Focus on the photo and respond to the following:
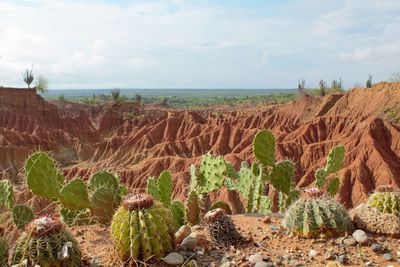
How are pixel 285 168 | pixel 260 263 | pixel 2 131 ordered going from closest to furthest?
1. pixel 260 263
2. pixel 285 168
3. pixel 2 131

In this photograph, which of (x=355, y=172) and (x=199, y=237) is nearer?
(x=199, y=237)

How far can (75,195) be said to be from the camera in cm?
698

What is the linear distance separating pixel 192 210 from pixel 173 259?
7.67ft

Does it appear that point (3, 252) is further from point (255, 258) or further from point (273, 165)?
point (273, 165)

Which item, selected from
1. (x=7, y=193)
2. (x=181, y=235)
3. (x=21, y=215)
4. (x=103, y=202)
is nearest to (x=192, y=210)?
(x=103, y=202)

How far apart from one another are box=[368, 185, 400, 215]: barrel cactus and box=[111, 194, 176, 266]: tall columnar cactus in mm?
2767

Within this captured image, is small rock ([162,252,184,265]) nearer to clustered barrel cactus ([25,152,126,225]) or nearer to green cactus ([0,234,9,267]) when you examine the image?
green cactus ([0,234,9,267])

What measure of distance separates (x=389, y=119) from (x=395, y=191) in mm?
41030

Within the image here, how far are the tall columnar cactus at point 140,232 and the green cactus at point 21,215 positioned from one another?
11.0ft

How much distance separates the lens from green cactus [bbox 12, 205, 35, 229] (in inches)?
306

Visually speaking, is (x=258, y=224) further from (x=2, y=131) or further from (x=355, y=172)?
(x=2, y=131)

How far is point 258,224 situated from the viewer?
21.6 ft

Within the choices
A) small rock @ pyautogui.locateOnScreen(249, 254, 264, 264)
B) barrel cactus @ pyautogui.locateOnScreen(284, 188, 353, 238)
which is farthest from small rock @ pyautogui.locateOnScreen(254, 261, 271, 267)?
barrel cactus @ pyautogui.locateOnScreen(284, 188, 353, 238)

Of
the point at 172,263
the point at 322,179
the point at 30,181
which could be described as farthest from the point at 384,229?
the point at 30,181
